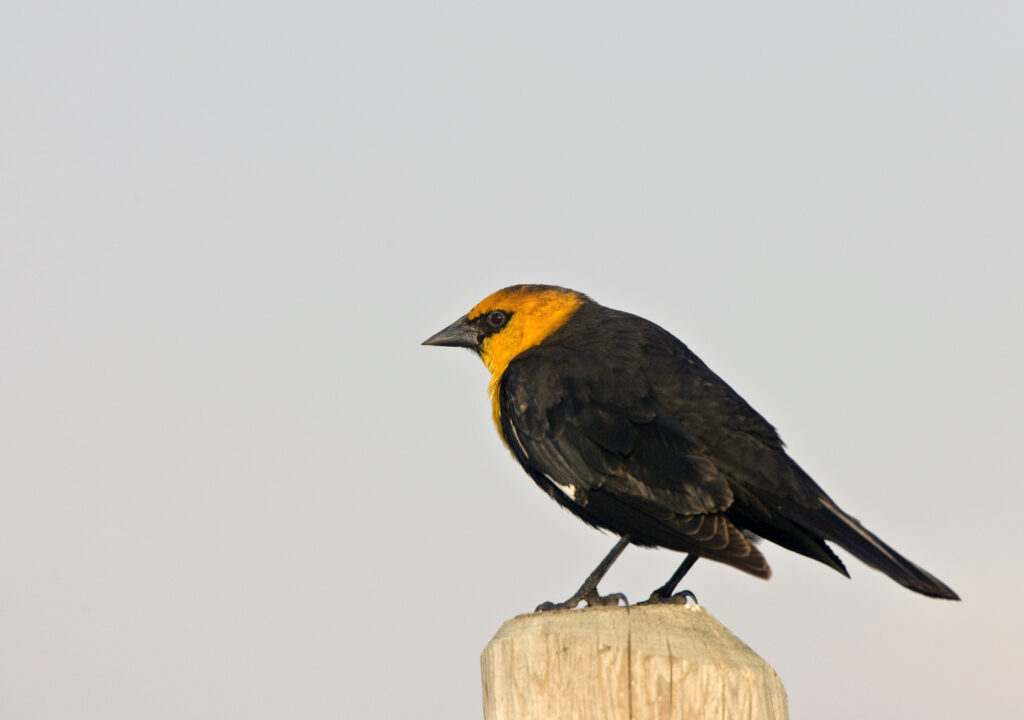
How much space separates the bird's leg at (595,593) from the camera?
4.93 m

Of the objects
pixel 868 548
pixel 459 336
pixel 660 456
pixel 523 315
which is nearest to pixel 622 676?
pixel 868 548

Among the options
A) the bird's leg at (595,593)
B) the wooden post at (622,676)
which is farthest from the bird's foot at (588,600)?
the wooden post at (622,676)

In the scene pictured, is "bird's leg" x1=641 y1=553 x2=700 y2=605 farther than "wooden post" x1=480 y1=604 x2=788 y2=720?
Yes

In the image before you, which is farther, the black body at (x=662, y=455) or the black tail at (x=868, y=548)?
the black body at (x=662, y=455)

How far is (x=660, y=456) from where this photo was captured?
17.1ft

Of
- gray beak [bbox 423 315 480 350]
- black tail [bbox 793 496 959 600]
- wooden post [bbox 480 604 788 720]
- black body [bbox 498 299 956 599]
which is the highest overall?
gray beak [bbox 423 315 480 350]

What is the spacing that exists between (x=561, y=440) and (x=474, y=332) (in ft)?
4.97

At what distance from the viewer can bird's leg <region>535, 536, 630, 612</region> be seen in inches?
194

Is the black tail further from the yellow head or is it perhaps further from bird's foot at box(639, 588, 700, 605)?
the yellow head

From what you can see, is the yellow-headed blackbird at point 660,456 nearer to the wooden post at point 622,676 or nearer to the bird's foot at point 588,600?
the bird's foot at point 588,600

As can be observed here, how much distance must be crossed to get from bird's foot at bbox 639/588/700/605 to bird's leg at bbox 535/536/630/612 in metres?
0.17

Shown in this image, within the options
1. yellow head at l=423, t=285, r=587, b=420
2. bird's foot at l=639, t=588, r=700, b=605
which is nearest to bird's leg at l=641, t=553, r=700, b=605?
bird's foot at l=639, t=588, r=700, b=605

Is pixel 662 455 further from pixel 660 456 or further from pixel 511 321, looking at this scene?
pixel 511 321

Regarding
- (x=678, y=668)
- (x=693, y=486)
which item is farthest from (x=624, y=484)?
(x=678, y=668)
